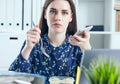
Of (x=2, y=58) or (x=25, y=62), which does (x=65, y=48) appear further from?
(x=2, y=58)

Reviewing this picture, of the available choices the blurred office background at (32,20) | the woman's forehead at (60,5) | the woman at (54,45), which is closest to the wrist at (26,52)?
the woman at (54,45)

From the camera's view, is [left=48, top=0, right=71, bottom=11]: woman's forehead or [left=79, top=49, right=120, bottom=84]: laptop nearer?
[left=79, top=49, right=120, bottom=84]: laptop

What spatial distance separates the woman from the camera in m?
1.17

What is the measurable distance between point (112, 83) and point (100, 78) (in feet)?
0.11

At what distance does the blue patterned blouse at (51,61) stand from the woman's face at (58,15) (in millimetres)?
80

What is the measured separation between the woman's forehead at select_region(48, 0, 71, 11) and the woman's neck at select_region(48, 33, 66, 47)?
0.14m

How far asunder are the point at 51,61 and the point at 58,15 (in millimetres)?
243

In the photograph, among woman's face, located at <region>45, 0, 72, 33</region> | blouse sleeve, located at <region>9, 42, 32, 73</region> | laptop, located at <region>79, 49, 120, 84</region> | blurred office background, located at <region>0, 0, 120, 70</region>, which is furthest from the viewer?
blurred office background, located at <region>0, 0, 120, 70</region>

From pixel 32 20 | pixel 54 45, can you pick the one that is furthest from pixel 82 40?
pixel 32 20

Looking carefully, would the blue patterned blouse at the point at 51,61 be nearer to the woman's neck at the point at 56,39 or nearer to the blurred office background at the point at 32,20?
the woman's neck at the point at 56,39

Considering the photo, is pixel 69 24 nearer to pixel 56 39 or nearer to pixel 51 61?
pixel 56 39

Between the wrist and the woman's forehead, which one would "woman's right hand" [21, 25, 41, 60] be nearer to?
the wrist

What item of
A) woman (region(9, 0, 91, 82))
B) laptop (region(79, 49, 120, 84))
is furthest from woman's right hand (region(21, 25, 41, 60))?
laptop (region(79, 49, 120, 84))

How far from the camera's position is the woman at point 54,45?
117cm
